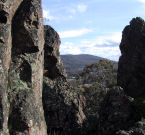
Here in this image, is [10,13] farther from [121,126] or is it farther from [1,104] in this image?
[121,126]

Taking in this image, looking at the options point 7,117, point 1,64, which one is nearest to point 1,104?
point 7,117

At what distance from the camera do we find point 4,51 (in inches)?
538

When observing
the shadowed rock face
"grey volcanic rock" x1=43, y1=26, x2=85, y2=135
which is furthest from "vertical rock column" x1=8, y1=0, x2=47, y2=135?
the shadowed rock face

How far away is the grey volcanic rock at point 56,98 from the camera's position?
23250 mm

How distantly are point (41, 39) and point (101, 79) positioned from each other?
177 ft

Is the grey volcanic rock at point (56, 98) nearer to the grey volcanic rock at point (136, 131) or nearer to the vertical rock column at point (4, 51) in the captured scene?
the grey volcanic rock at point (136, 131)

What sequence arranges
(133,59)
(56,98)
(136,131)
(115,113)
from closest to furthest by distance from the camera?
1. (136,131)
2. (115,113)
3. (56,98)
4. (133,59)

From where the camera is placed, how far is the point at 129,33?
29453 millimetres

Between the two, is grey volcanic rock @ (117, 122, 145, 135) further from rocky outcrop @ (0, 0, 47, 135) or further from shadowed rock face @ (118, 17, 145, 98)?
shadowed rock face @ (118, 17, 145, 98)

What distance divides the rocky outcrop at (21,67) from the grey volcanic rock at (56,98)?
6663 millimetres

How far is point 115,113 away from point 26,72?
30.8 feet

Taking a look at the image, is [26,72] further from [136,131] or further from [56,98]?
[56,98]

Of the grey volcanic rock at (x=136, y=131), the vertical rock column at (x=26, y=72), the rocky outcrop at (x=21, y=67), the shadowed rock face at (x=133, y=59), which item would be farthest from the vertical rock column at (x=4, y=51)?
the shadowed rock face at (x=133, y=59)

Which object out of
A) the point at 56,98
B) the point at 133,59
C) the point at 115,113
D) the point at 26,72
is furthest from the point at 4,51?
the point at 133,59
